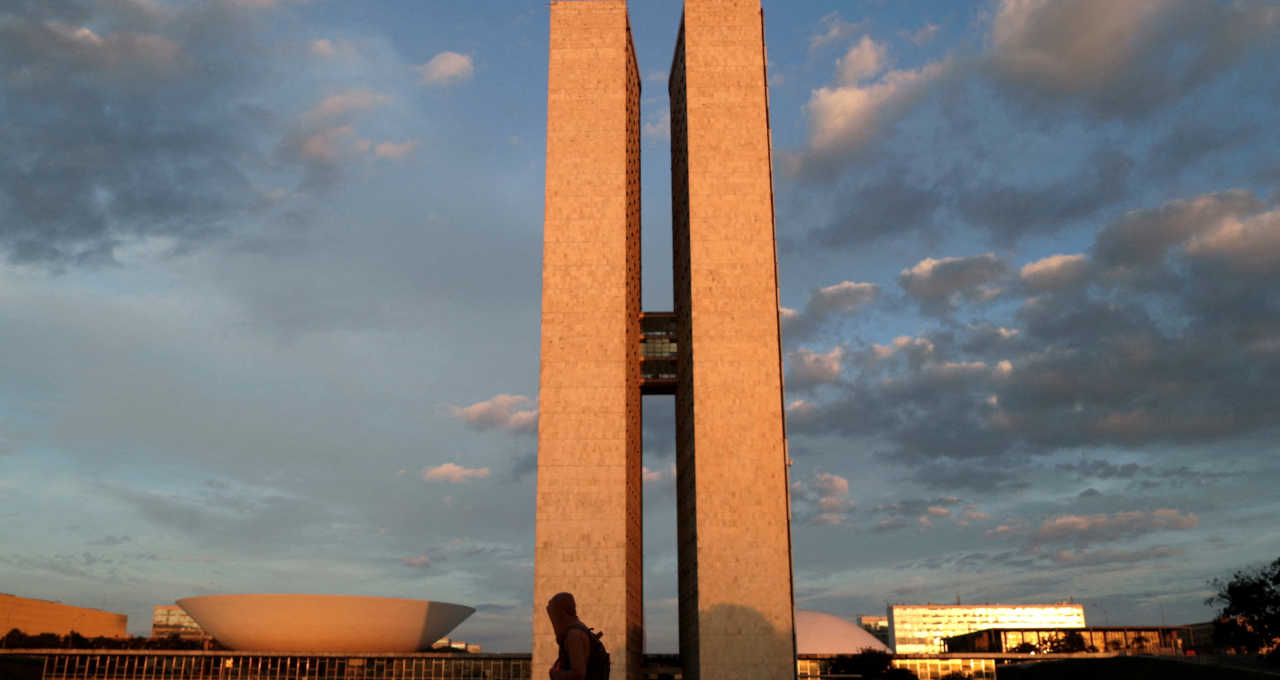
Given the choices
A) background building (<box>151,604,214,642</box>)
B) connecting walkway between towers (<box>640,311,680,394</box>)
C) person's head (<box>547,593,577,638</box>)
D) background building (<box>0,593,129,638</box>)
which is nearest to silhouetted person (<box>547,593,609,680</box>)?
person's head (<box>547,593,577,638</box>)

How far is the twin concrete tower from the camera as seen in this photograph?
53906mm

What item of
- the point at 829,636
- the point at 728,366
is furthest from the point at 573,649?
the point at 829,636

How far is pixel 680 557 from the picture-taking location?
62.4 metres

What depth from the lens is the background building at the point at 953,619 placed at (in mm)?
161875

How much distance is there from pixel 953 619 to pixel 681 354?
124 m

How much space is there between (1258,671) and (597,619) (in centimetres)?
3040

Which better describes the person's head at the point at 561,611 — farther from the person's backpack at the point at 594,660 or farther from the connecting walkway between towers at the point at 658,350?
the connecting walkway between towers at the point at 658,350

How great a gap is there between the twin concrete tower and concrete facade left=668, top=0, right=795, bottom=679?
0.31ft

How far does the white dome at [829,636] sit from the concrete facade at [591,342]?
3254 centimetres

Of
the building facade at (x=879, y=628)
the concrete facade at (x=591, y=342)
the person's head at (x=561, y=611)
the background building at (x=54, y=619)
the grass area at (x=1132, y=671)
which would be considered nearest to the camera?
the person's head at (x=561, y=611)

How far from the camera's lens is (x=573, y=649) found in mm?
6770

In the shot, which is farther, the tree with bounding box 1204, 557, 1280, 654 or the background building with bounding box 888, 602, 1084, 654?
the background building with bounding box 888, 602, 1084, 654

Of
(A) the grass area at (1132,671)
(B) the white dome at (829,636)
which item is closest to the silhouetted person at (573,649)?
(A) the grass area at (1132,671)

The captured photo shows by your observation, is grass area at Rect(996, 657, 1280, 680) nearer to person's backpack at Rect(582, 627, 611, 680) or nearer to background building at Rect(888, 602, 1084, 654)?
person's backpack at Rect(582, 627, 611, 680)
